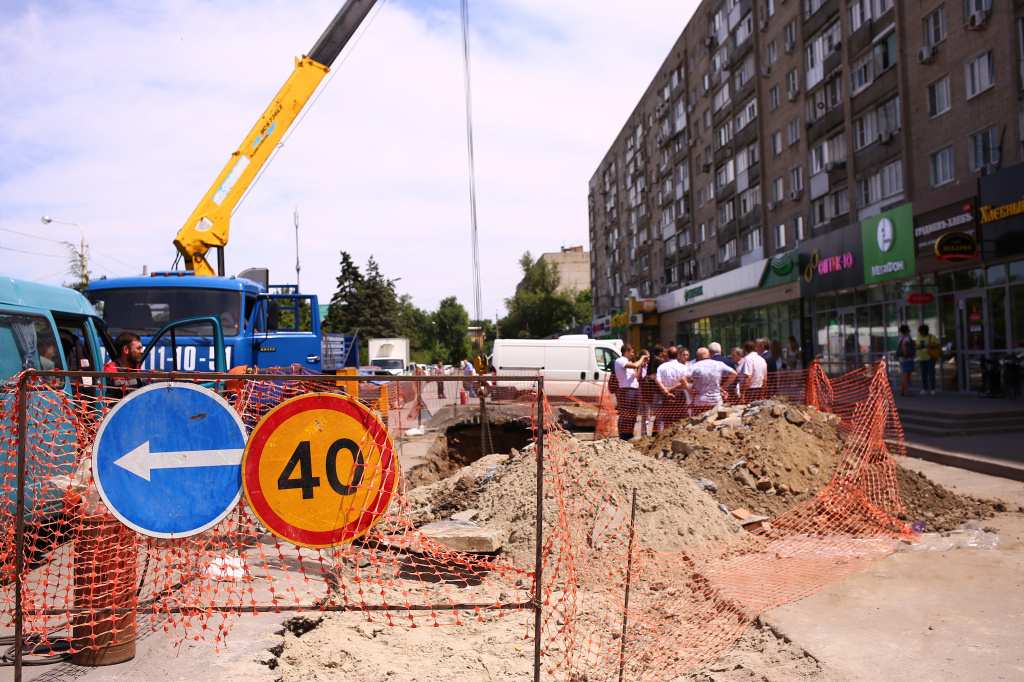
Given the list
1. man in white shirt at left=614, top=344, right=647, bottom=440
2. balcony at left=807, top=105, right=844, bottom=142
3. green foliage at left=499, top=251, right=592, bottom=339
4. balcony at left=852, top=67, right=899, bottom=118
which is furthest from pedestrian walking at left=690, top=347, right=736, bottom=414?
green foliage at left=499, top=251, right=592, bottom=339

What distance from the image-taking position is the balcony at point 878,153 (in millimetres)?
25930

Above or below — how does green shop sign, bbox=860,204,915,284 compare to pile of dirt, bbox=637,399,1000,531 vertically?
above

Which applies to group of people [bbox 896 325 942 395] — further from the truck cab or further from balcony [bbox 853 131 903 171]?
the truck cab

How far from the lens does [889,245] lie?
24.0m

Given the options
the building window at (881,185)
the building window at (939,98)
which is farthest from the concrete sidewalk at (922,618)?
the building window at (881,185)

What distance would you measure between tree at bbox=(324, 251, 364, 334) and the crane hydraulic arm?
199 ft

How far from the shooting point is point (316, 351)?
1390 cm

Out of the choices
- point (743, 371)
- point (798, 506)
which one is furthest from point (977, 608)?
point (743, 371)

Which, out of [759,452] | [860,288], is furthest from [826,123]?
[759,452]

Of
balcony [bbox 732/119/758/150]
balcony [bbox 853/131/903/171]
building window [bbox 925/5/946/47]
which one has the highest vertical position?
balcony [bbox 732/119/758/150]

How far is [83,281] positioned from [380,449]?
130ft

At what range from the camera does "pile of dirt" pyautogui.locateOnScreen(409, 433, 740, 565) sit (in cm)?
749

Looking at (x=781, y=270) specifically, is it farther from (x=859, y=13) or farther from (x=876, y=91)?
(x=859, y=13)

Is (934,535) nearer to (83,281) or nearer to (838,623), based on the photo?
(838,623)
